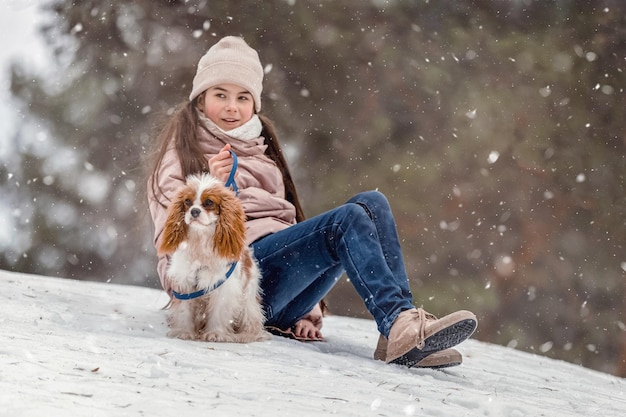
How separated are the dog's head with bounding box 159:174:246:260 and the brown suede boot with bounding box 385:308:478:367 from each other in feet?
2.50

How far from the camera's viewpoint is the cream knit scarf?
3.94m

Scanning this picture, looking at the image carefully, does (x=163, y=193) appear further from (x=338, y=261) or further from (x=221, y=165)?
(x=338, y=261)

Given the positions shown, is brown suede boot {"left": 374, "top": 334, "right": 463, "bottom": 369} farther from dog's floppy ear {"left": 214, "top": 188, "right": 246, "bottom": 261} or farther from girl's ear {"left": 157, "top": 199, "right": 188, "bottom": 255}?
girl's ear {"left": 157, "top": 199, "right": 188, "bottom": 255}

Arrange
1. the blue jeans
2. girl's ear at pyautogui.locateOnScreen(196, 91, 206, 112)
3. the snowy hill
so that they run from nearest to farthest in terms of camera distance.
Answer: the snowy hill, the blue jeans, girl's ear at pyautogui.locateOnScreen(196, 91, 206, 112)

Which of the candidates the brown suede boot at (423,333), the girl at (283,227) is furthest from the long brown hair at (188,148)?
the brown suede boot at (423,333)

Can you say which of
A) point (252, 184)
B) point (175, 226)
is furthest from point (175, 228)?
point (252, 184)

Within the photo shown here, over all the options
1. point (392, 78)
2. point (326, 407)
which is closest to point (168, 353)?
point (326, 407)

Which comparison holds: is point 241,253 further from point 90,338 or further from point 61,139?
point 61,139

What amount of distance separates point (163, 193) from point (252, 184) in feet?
1.61

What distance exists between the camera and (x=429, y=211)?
9773 mm

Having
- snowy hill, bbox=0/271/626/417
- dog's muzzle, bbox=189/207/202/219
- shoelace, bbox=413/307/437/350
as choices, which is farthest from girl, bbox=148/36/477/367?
dog's muzzle, bbox=189/207/202/219

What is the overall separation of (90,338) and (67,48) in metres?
7.09

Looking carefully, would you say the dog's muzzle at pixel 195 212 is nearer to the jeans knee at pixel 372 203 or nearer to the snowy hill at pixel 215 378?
the snowy hill at pixel 215 378

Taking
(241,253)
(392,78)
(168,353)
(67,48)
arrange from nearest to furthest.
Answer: (168,353)
(241,253)
(67,48)
(392,78)
